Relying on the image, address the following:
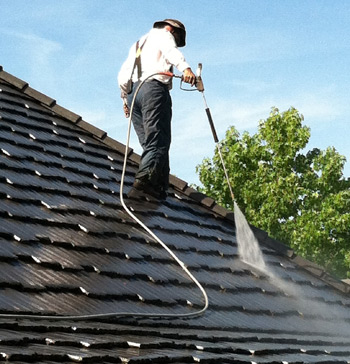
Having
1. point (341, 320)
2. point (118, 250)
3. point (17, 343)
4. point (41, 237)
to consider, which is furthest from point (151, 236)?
point (17, 343)

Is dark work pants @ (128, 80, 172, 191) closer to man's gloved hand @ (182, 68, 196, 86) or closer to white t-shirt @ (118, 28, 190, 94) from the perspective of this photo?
white t-shirt @ (118, 28, 190, 94)

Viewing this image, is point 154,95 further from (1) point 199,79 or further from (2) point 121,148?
(2) point 121,148

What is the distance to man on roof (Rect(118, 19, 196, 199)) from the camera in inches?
255

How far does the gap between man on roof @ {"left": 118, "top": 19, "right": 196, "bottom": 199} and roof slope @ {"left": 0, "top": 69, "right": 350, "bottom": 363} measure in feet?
0.61

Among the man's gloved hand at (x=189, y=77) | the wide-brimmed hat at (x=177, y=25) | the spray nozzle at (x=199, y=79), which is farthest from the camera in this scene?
the wide-brimmed hat at (x=177, y=25)

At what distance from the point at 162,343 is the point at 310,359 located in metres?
1.20

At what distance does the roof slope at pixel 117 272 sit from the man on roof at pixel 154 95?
19 cm

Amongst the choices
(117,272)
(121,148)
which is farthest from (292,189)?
(117,272)

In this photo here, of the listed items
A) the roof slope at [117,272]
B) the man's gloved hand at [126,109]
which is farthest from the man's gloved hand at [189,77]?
the roof slope at [117,272]

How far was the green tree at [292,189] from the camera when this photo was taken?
27.1 m

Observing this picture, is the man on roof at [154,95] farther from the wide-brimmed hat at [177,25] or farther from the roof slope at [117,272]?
the roof slope at [117,272]

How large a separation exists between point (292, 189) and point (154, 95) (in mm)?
21362

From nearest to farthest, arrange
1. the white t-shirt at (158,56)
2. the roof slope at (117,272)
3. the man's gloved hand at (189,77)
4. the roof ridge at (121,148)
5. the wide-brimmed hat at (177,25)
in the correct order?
the roof slope at (117,272) < the man's gloved hand at (189,77) < the white t-shirt at (158,56) < the wide-brimmed hat at (177,25) < the roof ridge at (121,148)

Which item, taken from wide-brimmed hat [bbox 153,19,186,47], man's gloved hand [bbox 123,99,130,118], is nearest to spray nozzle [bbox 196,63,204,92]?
wide-brimmed hat [bbox 153,19,186,47]
